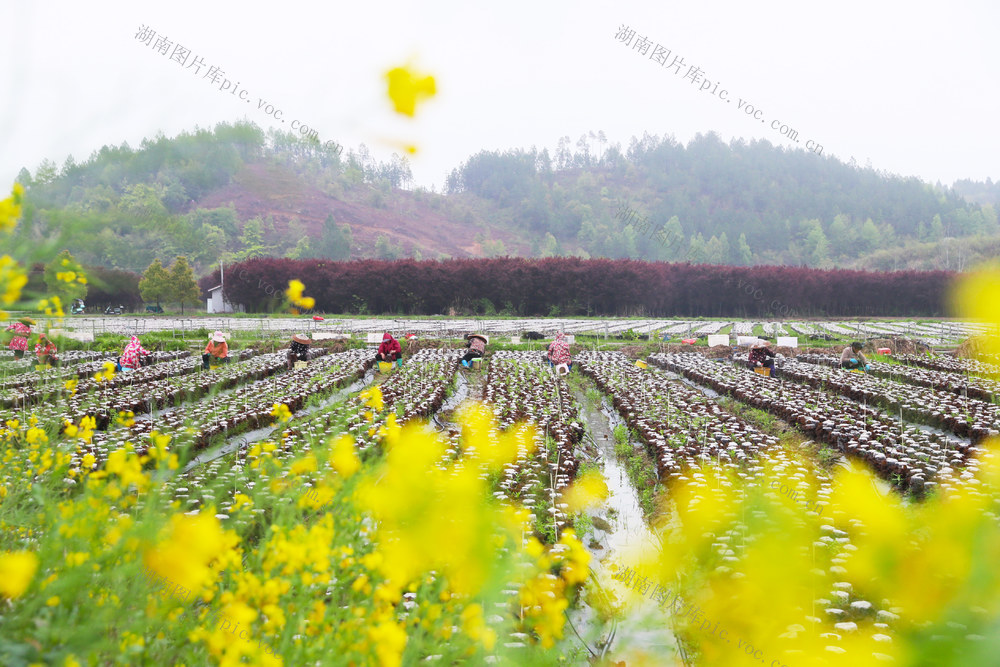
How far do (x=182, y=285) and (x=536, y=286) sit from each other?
67.6ft

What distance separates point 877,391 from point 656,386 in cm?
315

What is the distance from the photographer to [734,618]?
793 mm

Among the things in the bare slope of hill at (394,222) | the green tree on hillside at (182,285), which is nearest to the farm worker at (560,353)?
the green tree on hillside at (182,285)

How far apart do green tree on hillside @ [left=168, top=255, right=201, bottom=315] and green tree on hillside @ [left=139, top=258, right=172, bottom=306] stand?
26cm

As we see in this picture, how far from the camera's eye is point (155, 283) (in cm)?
3528

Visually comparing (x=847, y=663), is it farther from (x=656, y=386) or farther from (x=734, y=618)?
(x=656, y=386)

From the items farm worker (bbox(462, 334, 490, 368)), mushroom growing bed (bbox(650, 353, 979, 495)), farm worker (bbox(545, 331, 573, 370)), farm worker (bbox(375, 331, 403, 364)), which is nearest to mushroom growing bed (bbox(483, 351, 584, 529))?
farm worker (bbox(545, 331, 573, 370))

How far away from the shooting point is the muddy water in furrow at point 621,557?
1.45 meters

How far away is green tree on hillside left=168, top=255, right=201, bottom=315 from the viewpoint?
35438 millimetres

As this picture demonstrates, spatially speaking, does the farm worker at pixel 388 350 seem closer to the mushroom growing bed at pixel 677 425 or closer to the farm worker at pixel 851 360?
the mushroom growing bed at pixel 677 425

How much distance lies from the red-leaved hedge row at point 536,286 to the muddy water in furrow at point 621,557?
28.9 meters

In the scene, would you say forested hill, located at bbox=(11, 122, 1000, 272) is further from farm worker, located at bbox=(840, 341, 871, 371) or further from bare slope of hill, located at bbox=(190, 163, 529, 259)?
farm worker, located at bbox=(840, 341, 871, 371)

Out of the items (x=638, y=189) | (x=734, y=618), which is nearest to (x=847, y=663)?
(x=734, y=618)

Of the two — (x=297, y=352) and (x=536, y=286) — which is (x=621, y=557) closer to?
(x=297, y=352)
